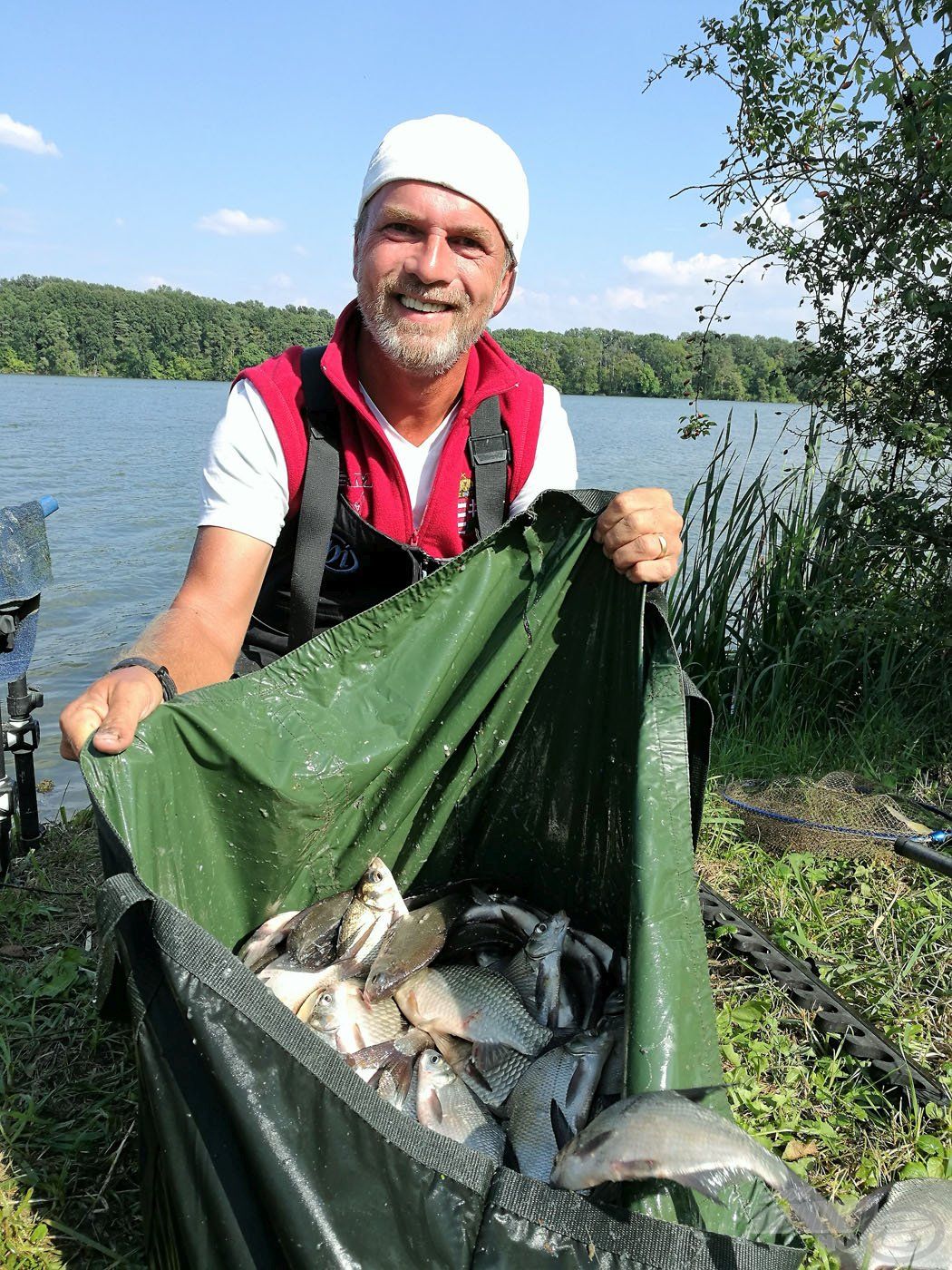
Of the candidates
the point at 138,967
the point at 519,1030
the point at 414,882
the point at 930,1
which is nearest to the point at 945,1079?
the point at 519,1030

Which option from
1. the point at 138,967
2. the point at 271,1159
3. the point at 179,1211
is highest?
the point at 138,967

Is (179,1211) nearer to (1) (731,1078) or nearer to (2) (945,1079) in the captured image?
(1) (731,1078)

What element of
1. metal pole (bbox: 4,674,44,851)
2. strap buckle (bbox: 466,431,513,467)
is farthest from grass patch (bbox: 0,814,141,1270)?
strap buckle (bbox: 466,431,513,467)

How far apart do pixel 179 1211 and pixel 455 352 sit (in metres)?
2.26

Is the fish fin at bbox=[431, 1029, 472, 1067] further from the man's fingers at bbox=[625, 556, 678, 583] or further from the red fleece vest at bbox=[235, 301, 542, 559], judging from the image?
the red fleece vest at bbox=[235, 301, 542, 559]

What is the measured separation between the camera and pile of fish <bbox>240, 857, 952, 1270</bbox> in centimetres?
186

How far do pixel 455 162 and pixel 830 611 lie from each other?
8.25 ft

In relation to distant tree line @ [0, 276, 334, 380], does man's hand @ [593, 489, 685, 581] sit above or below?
below

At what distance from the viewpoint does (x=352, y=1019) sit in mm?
2143

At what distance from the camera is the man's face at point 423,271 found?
277cm

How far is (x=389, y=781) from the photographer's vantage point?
8.28 feet

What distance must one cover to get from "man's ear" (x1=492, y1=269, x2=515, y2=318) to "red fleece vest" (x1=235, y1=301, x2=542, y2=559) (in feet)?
0.44

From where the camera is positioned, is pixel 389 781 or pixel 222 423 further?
pixel 222 423

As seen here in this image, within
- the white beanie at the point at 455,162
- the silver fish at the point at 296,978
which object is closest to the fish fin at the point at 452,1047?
the silver fish at the point at 296,978
